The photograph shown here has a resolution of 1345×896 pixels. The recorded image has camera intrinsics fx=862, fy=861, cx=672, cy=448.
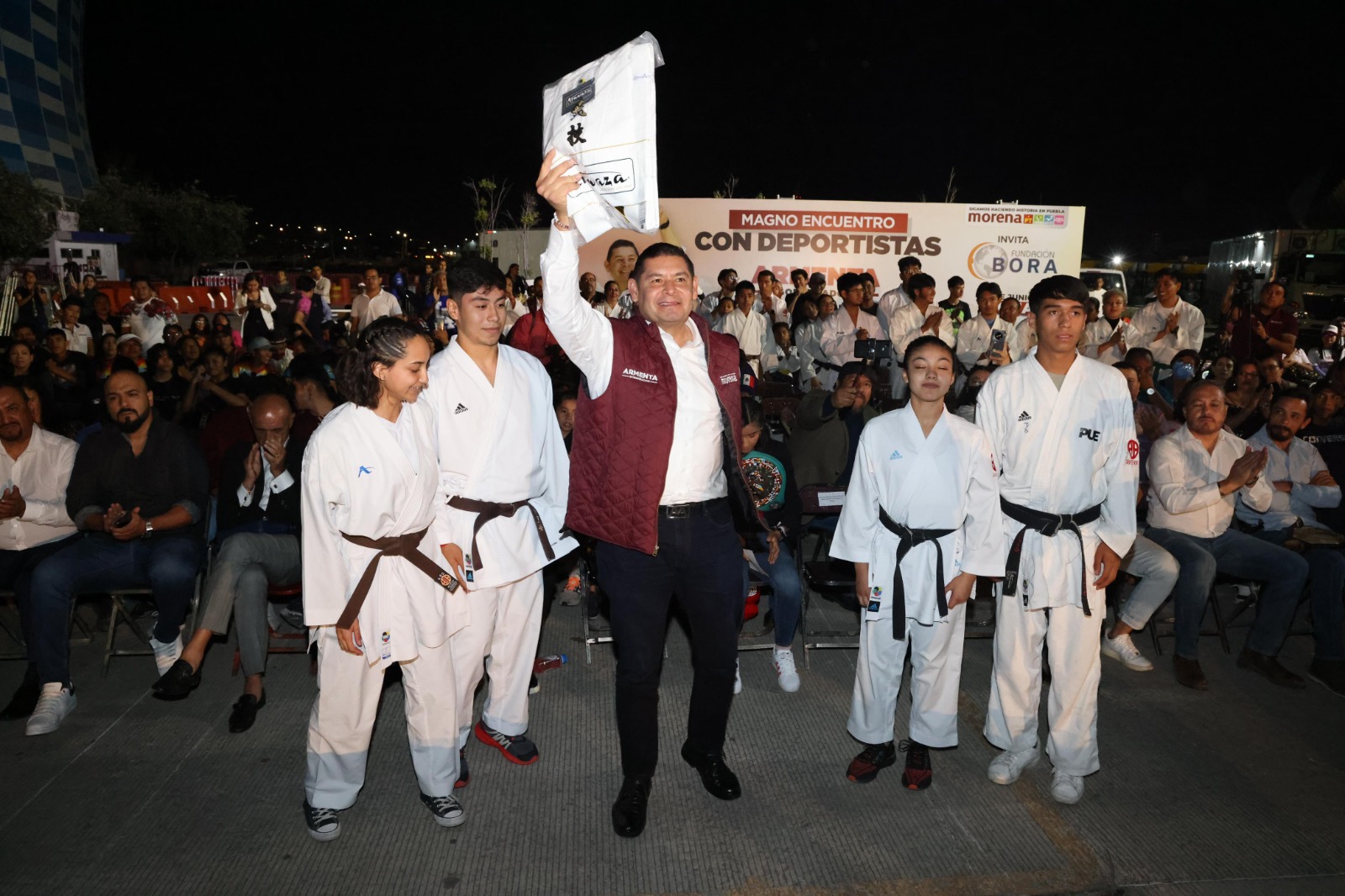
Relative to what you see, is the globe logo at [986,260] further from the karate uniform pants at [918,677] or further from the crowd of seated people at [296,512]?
the karate uniform pants at [918,677]

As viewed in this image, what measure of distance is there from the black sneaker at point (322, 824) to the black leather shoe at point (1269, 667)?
483 cm

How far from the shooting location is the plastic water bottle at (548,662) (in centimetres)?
477

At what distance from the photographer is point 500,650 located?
3682 mm

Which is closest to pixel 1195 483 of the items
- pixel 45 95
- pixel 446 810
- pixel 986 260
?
pixel 446 810

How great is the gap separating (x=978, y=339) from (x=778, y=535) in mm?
5891

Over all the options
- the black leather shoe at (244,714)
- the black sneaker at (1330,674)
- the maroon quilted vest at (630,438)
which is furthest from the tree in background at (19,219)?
the black sneaker at (1330,674)

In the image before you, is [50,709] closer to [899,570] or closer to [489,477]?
[489,477]

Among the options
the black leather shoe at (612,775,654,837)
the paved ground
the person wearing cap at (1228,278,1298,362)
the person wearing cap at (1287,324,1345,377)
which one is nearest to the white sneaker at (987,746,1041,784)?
the paved ground

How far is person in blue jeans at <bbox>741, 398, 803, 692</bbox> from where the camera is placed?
4.70m

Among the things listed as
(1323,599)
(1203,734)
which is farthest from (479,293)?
(1323,599)

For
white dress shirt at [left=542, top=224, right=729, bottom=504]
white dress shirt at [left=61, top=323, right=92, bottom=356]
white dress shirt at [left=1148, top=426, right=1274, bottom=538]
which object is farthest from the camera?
white dress shirt at [left=61, top=323, right=92, bottom=356]

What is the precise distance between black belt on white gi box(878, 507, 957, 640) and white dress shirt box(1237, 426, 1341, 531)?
10.0ft

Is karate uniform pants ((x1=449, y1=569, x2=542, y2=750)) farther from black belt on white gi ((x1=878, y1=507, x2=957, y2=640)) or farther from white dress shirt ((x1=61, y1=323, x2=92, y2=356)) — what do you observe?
white dress shirt ((x1=61, y1=323, x2=92, y2=356))

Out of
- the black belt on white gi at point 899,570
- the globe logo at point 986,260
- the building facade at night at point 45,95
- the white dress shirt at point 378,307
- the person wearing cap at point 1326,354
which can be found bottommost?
the black belt on white gi at point 899,570
